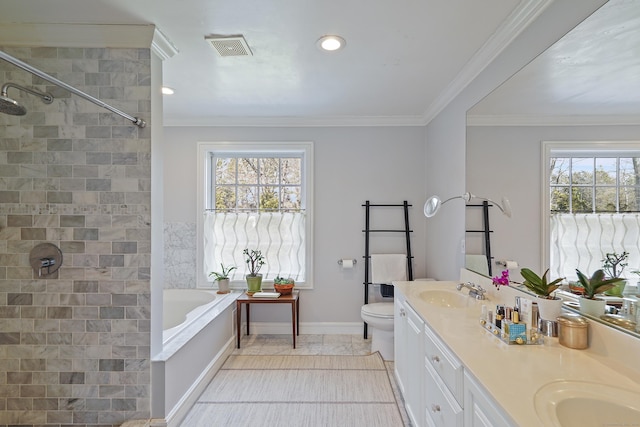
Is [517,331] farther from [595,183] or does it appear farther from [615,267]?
[595,183]

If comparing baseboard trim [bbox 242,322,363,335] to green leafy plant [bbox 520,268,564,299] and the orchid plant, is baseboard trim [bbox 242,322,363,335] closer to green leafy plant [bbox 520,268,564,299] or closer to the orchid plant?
the orchid plant

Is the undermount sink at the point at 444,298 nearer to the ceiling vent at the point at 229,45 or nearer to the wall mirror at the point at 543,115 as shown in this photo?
the wall mirror at the point at 543,115

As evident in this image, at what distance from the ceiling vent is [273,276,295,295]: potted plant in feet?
7.08

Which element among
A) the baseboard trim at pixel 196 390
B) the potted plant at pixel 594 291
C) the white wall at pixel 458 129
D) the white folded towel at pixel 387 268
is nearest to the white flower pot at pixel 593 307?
the potted plant at pixel 594 291

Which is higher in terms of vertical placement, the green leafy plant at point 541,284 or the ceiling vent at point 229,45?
the ceiling vent at point 229,45

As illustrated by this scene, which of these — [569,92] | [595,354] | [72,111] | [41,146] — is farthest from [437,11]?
[41,146]

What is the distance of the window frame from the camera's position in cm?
127

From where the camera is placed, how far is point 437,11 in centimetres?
164

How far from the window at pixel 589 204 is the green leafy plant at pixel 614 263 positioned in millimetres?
16

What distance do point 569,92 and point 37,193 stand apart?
9.52 feet

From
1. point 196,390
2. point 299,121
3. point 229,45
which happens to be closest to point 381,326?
point 196,390

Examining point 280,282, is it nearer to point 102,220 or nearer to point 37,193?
point 102,220

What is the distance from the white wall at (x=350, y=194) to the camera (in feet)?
11.3

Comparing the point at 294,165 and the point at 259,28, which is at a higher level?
the point at 259,28
